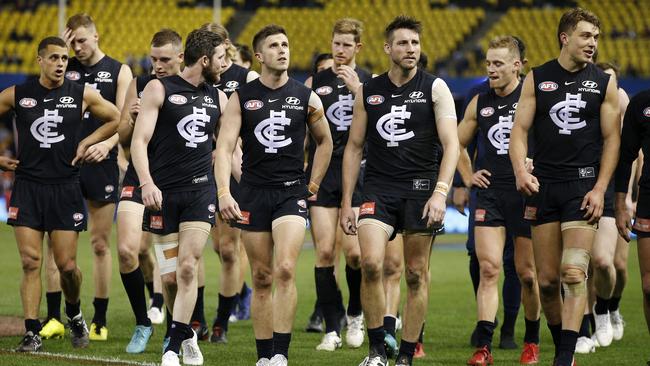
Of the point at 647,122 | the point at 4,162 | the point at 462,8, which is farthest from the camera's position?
the point at 462,8

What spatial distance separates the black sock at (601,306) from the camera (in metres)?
10.7

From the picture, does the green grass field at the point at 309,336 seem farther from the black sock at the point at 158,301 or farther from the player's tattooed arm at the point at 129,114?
the player's tattooed arm at the point at 129,114

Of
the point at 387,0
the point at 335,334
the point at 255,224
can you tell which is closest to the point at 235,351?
the point at 335,334

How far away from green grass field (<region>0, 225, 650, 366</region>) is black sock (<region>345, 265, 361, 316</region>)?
46 cm

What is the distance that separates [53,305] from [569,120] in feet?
16.6

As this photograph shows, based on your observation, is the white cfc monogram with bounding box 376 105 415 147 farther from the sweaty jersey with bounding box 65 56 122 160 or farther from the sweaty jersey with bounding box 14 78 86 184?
the sweaty jersey with bounding box 65 56 122 160

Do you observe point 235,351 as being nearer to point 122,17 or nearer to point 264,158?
point 264,158

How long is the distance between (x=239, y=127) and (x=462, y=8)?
27.1 meters

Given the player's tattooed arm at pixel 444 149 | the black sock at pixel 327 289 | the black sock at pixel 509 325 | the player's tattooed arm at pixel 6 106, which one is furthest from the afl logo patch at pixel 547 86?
the player's tattooed arm at pixel 6 106

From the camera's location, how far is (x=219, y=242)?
419 inches

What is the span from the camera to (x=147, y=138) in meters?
8.59

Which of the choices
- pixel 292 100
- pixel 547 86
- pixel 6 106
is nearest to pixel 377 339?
pixel 292 100

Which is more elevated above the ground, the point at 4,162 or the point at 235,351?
the point at 4,162

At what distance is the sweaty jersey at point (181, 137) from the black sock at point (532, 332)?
289cm
